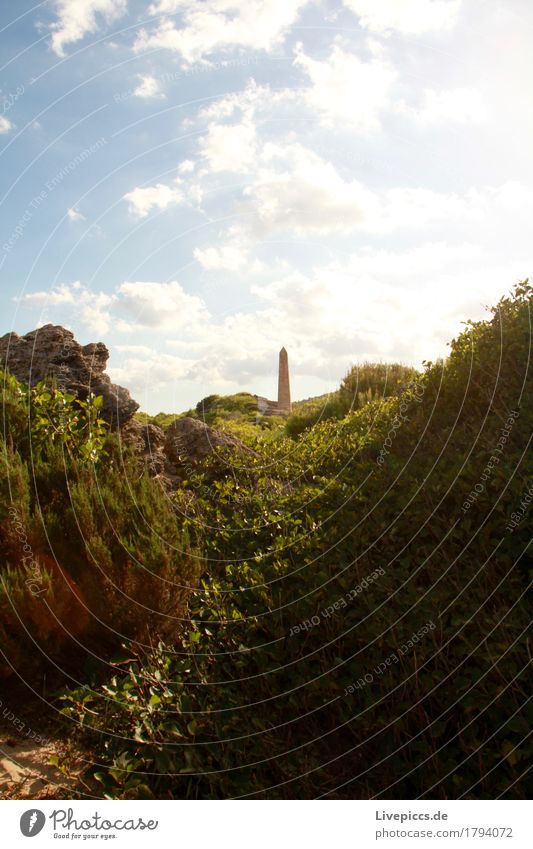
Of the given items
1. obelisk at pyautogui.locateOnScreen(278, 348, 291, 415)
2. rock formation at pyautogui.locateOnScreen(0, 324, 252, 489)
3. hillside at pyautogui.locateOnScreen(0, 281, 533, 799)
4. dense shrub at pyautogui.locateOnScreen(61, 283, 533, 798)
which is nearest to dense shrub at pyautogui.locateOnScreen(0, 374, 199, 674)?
hillside at pyautogui.locateOnScreen(0, 281, 533, 799)

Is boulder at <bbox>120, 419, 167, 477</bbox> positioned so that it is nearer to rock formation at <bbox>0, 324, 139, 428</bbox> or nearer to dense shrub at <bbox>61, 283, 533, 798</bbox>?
rock formation at <bbox>0, 324, 139, 428</bbox>

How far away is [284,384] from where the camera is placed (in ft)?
84.8

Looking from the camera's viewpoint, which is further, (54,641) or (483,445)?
(483,445)

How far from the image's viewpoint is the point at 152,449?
1012 centimetres

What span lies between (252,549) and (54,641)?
2766mm

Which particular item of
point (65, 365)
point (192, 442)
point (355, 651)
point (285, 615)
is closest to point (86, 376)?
point (65, 365)

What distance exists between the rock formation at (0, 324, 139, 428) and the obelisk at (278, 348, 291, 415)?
15.9 metres

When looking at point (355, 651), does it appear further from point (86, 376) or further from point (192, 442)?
point (86, 376)

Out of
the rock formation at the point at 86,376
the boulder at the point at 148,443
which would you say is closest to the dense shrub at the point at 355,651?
the boulder at the point at 148,443

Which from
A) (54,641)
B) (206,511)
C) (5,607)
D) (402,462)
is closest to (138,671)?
(54,641)

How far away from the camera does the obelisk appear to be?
25.5 m

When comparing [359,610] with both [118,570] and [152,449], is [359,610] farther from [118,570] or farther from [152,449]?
[152,449]

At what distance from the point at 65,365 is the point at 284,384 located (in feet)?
55.4

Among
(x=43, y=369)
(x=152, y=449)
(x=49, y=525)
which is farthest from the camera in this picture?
(x=152, y=449)
